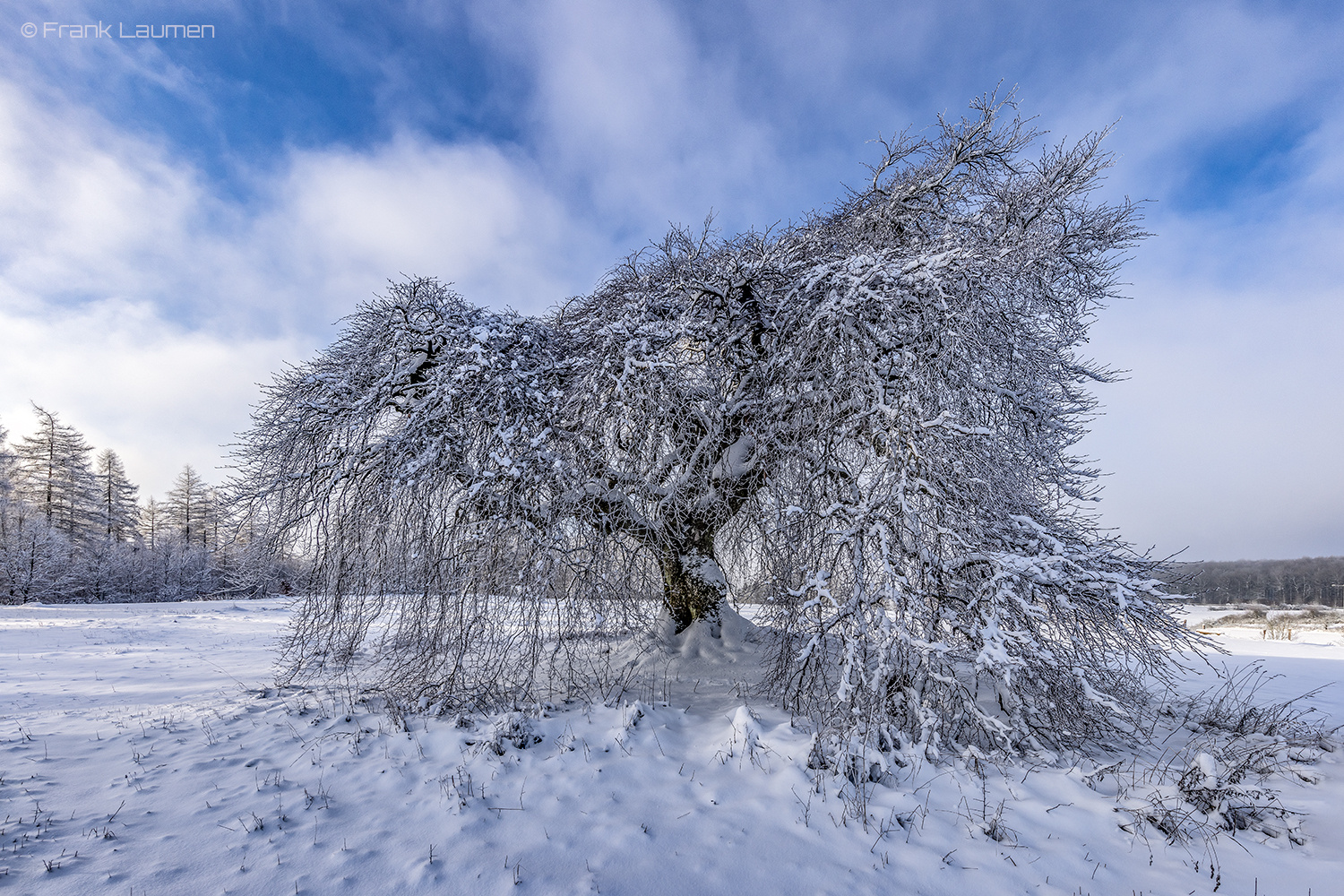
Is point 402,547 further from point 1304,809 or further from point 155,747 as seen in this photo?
point 1304,809

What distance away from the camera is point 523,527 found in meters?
5.59

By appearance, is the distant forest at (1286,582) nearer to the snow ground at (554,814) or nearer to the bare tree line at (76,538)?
the snow ground at (554,814)

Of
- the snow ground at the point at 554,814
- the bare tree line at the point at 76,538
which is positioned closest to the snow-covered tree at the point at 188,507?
the bare tree line at the point at 76,538

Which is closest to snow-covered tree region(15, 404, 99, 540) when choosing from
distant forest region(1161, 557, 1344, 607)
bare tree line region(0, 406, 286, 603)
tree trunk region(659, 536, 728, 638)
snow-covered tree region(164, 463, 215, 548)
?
bare tree line region(0, 406, 286, 603)

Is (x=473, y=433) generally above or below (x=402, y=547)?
above

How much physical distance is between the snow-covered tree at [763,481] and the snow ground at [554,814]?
0.63 meters

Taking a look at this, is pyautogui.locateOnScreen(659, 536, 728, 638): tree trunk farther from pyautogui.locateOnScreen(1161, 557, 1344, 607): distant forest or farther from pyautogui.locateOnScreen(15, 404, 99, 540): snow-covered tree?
pyautogui.locateOnScreen(1161, 557, 1344, 607): distant forest

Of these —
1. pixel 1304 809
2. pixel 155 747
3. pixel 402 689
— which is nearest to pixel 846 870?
pixel 1304 809

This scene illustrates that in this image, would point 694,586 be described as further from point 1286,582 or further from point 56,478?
point 1286,582

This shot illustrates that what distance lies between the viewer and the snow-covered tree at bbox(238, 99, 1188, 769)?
449cm

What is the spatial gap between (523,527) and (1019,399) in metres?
5.96

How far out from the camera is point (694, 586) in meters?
7.96

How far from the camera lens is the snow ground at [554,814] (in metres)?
3.32

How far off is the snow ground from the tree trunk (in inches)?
74.2
